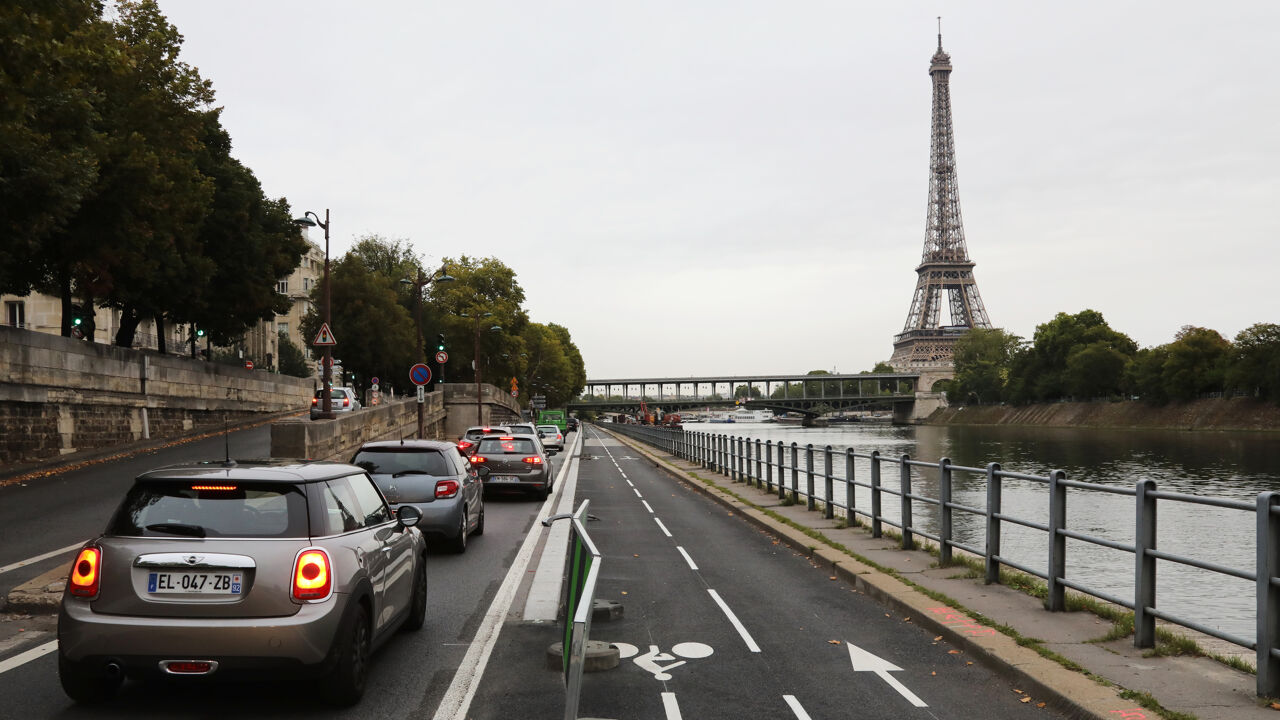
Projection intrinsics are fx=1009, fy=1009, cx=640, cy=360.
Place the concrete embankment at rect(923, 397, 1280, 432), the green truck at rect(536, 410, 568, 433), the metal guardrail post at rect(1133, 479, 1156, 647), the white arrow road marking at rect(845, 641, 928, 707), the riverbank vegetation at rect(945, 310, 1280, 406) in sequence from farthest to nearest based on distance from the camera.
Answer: the green truck at rect(536, 410, 568, 433), the riverbank vegetation at rect(945, 310, 1280, 406), the concrete embankment at rect(923, 397, 1280, 432), the metal guardrail post at rect(1133, 479, 1156, 647), the white arrow road marking at rect(845, 641, 928, 707)

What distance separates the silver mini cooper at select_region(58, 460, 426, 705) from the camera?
5.68 meters

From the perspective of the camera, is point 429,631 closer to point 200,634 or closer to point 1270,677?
point 200,634

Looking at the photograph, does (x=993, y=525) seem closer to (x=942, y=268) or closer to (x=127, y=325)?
(x=127, y=325)

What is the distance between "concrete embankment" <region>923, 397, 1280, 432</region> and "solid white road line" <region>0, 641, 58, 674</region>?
76990 millimetres

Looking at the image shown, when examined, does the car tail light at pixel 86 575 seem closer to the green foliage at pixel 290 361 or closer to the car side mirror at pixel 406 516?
the car side mirror at pixel 406 516

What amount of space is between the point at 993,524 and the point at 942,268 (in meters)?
153

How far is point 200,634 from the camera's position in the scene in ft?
18.6

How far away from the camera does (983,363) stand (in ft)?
433

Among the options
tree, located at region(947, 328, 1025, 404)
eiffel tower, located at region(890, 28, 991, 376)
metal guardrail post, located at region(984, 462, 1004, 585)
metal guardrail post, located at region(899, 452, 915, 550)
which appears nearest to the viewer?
metal guardrail post, located at region(984, 462, 1004, 585)

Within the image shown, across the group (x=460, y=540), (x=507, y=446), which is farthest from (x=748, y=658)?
(x=507, y=446)

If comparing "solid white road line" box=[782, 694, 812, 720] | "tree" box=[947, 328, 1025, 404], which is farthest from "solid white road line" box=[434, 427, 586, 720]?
"tree" box=[947, 328, 1025, 404]

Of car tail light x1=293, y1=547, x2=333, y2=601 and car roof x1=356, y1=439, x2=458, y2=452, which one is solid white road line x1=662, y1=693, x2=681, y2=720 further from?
car roof x1=356, y1=439, x2=458, y2=452

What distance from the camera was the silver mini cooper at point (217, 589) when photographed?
5.68 m

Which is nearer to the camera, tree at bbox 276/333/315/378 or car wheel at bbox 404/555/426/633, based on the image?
car wheel at bbox 404/555/426/633
